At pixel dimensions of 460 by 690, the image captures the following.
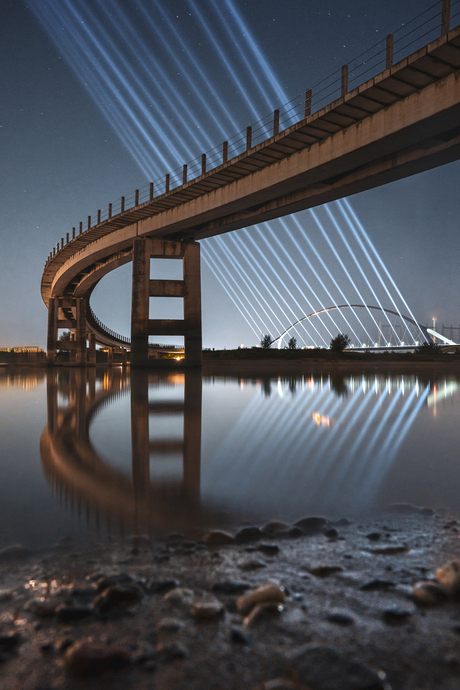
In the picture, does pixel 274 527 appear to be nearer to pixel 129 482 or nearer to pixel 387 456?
pixel 129 482

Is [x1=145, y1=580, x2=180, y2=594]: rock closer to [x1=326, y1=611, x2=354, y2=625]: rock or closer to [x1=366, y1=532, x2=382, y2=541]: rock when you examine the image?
[x1=326, y1=611, x2=354, y2=625]: rock

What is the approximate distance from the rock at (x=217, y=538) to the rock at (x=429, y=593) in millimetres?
1165

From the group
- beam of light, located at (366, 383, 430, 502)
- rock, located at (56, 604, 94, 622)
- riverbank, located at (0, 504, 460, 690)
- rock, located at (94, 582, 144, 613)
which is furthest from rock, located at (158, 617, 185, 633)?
beam of light, located at (366, 383, 430, 502)

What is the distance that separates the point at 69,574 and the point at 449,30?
19.4 metres

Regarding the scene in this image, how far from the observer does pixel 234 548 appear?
9.13ft

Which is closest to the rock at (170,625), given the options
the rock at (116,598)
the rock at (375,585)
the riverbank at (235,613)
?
the riverbank at (235,613)

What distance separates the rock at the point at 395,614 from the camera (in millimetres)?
1969

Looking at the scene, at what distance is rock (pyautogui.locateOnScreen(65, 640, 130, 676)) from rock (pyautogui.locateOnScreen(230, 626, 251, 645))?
45 cm

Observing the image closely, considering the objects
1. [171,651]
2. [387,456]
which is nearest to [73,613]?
[171,651]

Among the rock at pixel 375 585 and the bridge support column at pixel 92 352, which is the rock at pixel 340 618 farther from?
the bridge support column at pixel 92 352

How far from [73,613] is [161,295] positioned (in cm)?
3738

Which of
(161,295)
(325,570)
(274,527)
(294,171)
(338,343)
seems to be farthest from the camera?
(338,343)

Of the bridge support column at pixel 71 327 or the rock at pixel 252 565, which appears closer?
the rock at pixel 252 565

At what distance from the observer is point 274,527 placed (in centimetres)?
311
